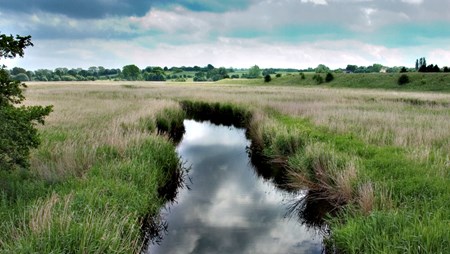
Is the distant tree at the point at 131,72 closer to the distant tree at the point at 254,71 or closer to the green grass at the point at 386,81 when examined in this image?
the distant tree at the point at 254,71

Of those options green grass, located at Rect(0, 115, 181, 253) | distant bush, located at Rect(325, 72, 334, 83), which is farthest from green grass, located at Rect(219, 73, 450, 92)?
green grass, located at Rect(0, 115, 181, 253)

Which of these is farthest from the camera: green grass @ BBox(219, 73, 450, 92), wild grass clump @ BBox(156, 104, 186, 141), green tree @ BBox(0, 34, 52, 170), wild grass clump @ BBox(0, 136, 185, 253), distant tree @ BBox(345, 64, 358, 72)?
distant tree @ BBox(345, 64, 358, 72)

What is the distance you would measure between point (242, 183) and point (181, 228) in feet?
13.9

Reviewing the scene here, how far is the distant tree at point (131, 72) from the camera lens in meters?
154

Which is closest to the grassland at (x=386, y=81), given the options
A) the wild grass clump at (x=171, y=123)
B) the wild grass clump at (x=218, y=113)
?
the wild grass clump at (x=218, y=113)

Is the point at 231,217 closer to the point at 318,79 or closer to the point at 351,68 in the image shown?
the point at 318,79

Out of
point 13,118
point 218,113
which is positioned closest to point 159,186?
point 13,118

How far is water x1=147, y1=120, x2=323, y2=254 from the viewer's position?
7555 mm

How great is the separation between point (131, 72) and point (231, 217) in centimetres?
15370

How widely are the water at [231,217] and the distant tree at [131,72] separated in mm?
146962

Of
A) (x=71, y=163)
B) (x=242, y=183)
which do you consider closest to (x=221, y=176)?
(x=242, y=183)

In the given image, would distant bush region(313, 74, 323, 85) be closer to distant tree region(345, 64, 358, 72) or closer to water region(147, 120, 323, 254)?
water region(147, 120, 323, 254)

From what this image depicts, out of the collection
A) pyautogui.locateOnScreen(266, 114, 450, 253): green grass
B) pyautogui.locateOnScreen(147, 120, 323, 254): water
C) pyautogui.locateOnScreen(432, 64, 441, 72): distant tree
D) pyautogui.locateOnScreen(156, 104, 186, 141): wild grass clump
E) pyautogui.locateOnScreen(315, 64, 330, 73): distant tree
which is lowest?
pyautogui.locateOnScreen(147, 120, 323, 254): water

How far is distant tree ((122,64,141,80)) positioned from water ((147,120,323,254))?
146962 millimetres
